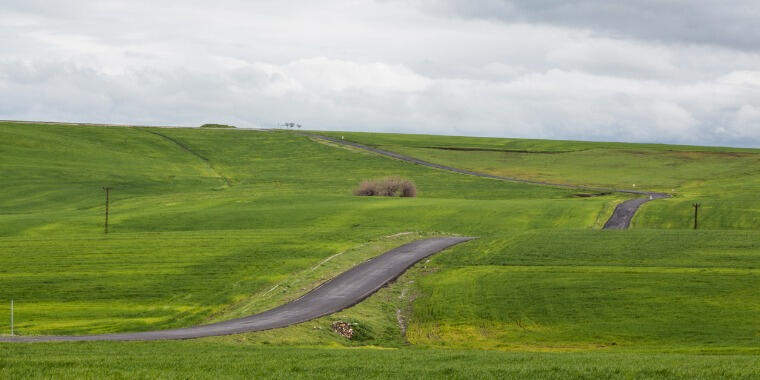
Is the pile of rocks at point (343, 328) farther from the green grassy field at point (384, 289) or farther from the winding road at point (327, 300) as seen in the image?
the winding road at point (327, 300)

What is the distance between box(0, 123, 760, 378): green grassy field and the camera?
87.0ft

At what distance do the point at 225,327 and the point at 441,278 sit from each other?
18067mm

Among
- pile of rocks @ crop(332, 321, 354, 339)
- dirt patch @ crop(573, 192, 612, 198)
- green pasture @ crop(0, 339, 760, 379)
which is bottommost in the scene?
pile of rocks @ crop(332, 321, 354, 339)

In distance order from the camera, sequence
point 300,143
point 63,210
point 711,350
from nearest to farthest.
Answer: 1. point 711,350
2. point 63,210
3. point 300,143

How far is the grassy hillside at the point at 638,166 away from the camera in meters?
85.1

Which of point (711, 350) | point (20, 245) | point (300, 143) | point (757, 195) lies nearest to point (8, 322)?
point (20, 245)

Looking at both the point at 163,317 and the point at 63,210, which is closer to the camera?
the point at 163,317

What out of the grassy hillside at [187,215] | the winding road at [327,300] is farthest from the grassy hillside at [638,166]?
the winding road at [327,300]

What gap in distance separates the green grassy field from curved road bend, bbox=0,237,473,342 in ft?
3.87

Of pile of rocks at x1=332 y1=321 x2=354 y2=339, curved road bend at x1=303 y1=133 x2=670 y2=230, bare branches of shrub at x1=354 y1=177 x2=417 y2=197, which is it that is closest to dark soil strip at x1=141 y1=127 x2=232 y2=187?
bare branches of shrub at x1=354 y1=177 x2=417 y2=197

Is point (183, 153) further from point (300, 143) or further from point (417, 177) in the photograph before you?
point (417, 177)

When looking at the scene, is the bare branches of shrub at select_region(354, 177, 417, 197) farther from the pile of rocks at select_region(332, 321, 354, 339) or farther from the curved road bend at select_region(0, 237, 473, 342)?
the pile of rocks at select_region(332, 321, 354, 339)

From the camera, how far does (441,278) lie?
52000mm

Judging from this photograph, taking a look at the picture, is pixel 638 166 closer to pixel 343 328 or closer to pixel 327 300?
pixel 327 300
